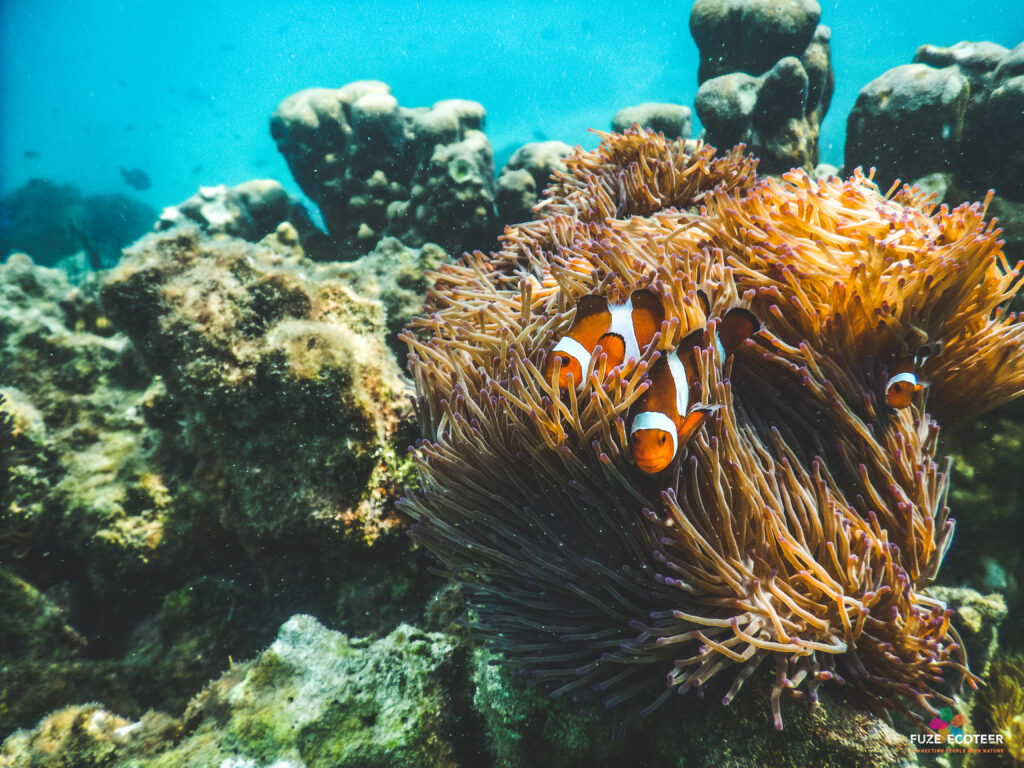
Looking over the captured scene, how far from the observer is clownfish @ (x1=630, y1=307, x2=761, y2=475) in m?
1.17

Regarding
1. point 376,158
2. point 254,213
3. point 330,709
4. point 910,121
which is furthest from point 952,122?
point 254,213

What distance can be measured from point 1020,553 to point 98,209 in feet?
63.0

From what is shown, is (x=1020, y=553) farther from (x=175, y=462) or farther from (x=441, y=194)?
(x=441, y=194)

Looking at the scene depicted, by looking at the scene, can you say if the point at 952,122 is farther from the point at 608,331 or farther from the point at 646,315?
the point at 608,331

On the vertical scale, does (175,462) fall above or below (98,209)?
below

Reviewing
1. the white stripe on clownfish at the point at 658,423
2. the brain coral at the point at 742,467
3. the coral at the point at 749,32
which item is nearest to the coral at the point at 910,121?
the coral at the point at 749,32

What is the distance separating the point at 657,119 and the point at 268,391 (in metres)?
4.46

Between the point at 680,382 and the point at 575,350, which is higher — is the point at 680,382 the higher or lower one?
the lower one

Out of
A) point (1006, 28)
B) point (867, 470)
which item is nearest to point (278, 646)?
point (867, 470)

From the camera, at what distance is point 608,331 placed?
1.53 m

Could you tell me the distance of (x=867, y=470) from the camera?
4.57ft

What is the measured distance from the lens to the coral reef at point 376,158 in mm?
4848

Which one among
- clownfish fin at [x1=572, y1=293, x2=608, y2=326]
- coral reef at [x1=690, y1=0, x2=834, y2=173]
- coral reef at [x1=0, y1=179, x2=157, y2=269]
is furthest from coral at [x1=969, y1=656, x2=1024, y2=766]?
coral reef at [x1=0, y1=179, x2=157, y2=269]

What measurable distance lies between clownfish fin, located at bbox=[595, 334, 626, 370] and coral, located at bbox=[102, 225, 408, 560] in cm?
104
